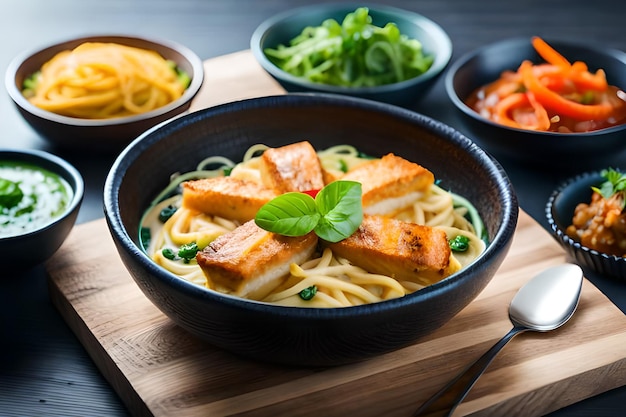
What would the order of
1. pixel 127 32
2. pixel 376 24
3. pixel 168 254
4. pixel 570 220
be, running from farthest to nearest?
pixel 127 32
pixel 376 24
pixel 570 220
pixel 168 254

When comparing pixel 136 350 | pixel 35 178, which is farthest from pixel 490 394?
pixel 35 178

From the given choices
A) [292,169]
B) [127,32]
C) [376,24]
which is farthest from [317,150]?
[127,32]

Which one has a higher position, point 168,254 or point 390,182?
point 390,182

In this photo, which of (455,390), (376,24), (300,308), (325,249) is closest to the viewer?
(300,308)

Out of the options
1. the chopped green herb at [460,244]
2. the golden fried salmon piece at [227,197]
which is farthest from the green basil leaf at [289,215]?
the chopped green herb at [460,244]

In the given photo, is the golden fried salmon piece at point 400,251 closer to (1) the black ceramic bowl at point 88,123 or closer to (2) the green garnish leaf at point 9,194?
(2) the green garnish leaf at point 9,194

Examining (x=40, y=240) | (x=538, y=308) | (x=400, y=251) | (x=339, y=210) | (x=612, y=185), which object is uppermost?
(x=339, y=210)

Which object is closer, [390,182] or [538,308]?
[538,308]

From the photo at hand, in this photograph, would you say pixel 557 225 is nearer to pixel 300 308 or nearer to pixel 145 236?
pixel 300 308
